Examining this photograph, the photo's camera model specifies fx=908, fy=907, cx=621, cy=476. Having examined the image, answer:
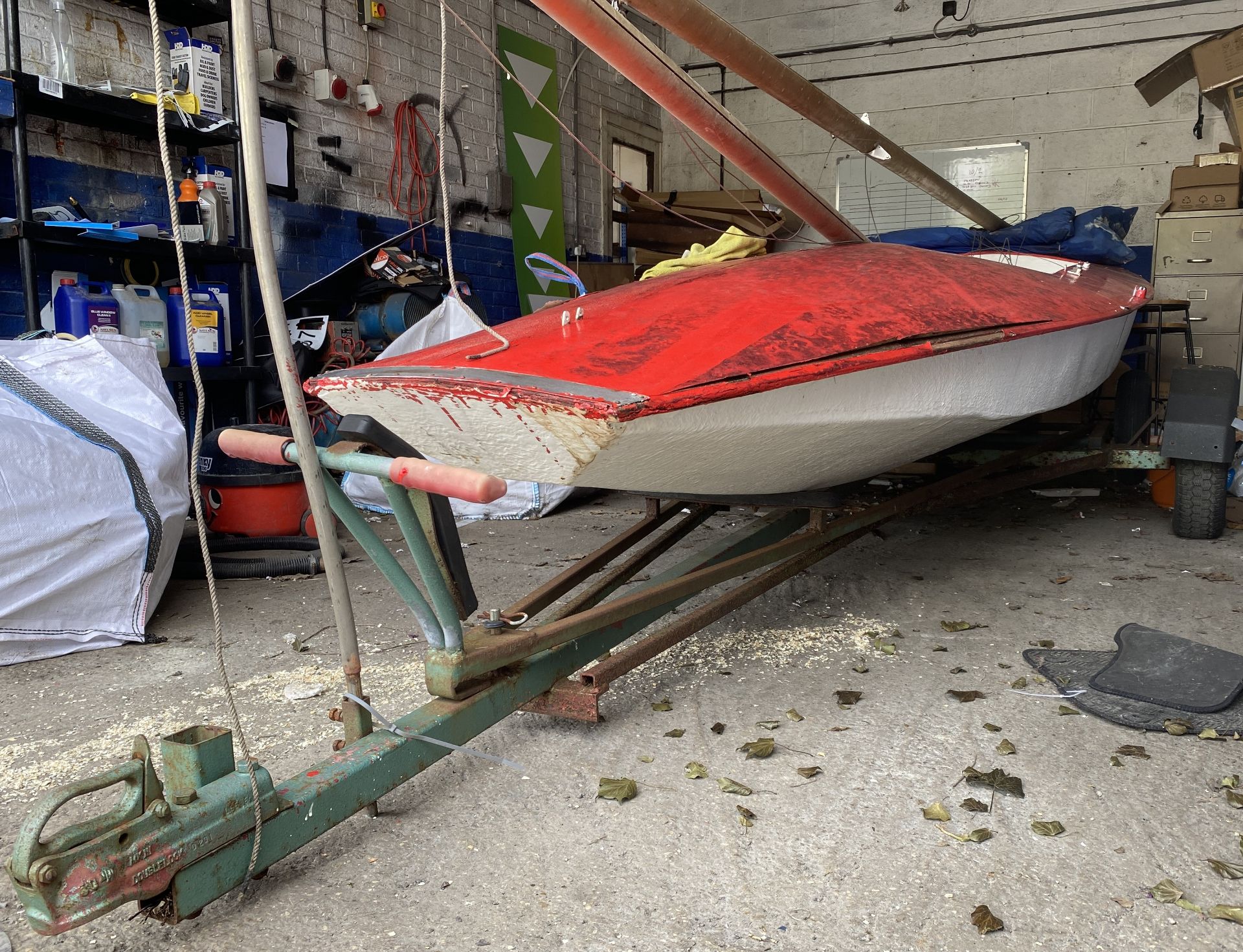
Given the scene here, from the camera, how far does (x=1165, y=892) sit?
126 centimetres

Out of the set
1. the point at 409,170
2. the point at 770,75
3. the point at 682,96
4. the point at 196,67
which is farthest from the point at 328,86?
the point at 682,96

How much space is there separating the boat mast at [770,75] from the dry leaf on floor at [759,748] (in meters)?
1.48

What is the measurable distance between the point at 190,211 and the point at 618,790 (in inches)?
140

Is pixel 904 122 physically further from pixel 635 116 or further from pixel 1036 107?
pixel 635 116

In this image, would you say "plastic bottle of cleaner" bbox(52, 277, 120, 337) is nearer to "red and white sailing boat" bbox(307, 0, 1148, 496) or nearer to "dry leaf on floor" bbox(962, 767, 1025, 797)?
"red and white sailing boat" bbox(307, 0, 1148, 496)

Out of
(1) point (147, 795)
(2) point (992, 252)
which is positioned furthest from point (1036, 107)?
(1) point (147, 795)

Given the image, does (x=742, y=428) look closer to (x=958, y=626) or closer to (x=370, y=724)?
(x=370, y=724)

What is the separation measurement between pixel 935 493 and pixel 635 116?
6.15 metres

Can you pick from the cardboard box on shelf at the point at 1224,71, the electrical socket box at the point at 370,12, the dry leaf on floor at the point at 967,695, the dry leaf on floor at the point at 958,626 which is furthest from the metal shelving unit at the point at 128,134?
the cardboard box on shelf at the point at 1224,71

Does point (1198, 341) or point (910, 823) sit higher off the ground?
point (1198, 341)

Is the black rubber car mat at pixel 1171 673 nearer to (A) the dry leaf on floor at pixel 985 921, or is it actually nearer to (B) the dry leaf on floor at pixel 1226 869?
(B) the dry leaf on floor at pixel 1226 869

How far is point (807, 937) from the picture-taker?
1.18m

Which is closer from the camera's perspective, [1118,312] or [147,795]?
[147,795]

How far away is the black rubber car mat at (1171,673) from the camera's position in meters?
1.88
